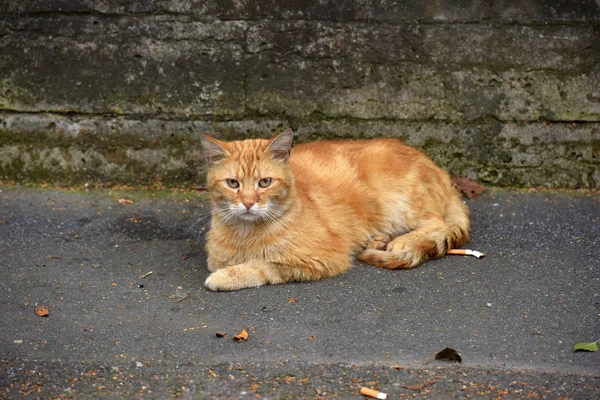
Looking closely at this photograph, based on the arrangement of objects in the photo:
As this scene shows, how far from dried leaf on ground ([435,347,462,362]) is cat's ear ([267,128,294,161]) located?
1.56 metres

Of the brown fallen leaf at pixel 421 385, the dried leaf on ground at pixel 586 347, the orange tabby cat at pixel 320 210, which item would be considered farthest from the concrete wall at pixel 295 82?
the brown fallen leaf at pixel 421 385

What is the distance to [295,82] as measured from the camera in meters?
6.20

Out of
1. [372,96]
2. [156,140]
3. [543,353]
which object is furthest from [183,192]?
[543,353]

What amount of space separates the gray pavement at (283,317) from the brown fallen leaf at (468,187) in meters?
0.33

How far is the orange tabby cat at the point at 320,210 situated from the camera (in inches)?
185

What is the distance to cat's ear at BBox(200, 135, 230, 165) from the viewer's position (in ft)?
15.5

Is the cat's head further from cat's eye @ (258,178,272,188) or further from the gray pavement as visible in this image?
the gray pavement

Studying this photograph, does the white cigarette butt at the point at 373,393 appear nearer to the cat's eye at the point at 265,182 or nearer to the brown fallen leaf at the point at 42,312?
the cat's eye at the point at 265,182

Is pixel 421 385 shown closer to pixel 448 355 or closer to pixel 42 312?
pixel 448 355

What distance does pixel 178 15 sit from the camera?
20.0ft

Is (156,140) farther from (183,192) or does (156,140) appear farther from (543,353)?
(543,353)

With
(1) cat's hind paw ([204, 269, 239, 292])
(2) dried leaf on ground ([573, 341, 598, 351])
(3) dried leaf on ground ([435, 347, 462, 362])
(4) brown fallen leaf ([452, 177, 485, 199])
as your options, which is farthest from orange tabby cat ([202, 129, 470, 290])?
(2) dried leaf on ground ([573, 341, 598, 351])

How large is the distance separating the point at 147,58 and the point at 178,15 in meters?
0.41

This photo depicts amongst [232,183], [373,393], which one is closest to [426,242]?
[232,183]
